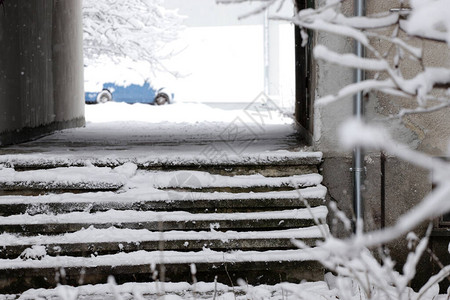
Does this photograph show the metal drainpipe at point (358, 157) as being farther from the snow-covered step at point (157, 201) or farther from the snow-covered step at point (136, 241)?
the snow-covered step at point (136, 241)

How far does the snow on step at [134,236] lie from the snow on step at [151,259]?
125 millimetres

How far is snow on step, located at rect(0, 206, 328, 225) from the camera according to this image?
445 centimetres

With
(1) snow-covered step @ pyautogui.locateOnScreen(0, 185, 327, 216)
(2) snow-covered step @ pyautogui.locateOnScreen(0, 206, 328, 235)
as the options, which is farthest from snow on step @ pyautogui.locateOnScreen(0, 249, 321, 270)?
(1) snow-covered step @ pyautogui.locateOnScreen(0, 185, 327, 216)

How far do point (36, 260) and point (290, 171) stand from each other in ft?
7.09

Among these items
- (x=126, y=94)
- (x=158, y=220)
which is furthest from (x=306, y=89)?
(x=126, y=94)

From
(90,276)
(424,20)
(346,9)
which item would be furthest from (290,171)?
(424,20)

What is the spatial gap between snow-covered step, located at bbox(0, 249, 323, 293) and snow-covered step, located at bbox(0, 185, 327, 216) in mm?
447

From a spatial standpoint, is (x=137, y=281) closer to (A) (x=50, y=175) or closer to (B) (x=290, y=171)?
(A) (x=50, y=175)

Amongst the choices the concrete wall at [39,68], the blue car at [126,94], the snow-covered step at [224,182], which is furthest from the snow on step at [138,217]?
the blue car at [126,94]

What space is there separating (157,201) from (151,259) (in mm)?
551

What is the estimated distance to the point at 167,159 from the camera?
4.89 metres

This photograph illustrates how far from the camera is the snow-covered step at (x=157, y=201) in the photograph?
4.57 metres

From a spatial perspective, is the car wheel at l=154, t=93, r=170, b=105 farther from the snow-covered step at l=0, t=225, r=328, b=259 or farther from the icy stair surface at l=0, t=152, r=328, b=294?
the snow-covered step at l=0, t=225, r=328, b=259

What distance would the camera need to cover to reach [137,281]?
14.0ft
